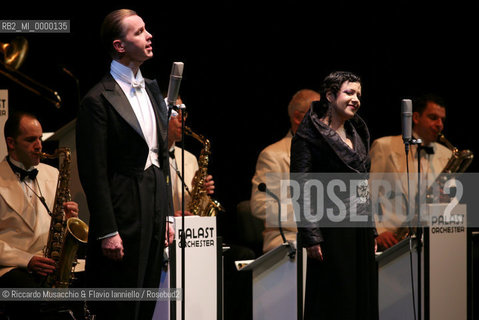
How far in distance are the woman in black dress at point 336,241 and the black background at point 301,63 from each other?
2.60m

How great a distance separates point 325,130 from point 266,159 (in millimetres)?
1713

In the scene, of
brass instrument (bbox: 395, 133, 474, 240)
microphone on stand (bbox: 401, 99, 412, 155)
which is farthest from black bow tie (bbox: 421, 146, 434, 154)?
microphone on stand (bbox: 401, 99, 412, 155)

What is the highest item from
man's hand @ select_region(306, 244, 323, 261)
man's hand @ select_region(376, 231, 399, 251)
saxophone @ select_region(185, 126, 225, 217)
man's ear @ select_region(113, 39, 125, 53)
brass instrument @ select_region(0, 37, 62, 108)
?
brass instrument @ select_region(0, 37, 62, 108)

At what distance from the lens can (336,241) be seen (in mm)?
4051

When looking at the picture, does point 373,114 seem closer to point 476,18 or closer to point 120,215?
point 476,18

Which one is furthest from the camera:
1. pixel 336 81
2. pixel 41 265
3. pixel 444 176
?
pixel 444 176

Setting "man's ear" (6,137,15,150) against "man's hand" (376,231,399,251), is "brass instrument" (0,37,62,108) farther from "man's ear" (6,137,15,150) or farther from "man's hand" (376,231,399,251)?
"man's hand" (376,231,399,251)

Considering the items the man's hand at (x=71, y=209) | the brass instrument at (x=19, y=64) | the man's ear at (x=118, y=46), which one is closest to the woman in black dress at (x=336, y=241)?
the man's ear at (x=118, y=46)

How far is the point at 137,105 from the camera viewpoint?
335cm

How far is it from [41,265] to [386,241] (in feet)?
8.33

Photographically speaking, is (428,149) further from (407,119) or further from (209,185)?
(407,119)

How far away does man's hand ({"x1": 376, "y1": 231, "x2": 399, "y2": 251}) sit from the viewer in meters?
5.72

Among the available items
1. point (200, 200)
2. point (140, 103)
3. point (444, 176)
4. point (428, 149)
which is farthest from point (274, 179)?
point (140, 103)

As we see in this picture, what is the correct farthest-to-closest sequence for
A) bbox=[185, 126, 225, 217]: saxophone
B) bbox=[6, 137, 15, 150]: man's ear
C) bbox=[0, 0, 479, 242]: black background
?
bbox=[0, 0, 479, 242]: black background < bbox=[185, 126, 225, 217]: saxophone < bbox=[6, 137, 15, 150]: man's ear
